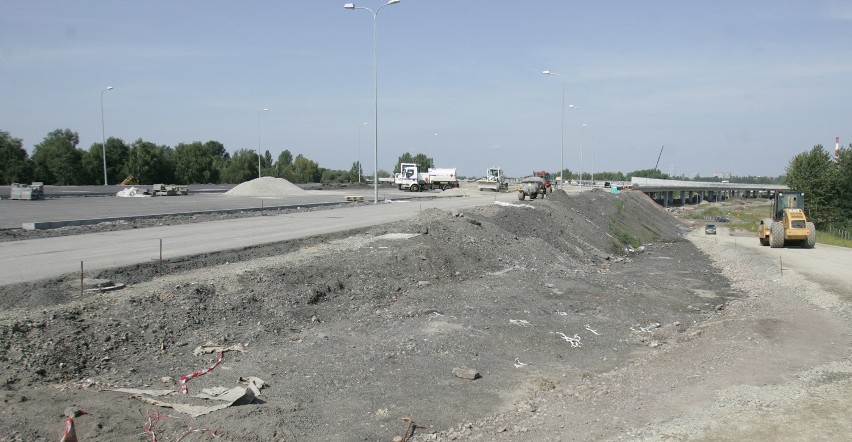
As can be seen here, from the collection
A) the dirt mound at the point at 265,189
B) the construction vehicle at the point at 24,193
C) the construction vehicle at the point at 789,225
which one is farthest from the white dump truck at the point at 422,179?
the construction vehicle at the point at 789,225

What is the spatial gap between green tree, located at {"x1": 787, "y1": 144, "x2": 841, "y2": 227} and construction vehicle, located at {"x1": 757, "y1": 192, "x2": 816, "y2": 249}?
4654cm

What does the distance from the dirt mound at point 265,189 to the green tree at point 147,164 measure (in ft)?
120

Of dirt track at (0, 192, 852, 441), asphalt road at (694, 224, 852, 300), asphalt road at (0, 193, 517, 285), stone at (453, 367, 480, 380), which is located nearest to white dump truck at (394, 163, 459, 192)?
asphalt road at (694, 224, 852, 300)

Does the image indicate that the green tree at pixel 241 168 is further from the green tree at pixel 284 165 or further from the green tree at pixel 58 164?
the green tree at pixel 58 164

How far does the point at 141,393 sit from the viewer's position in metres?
7.80

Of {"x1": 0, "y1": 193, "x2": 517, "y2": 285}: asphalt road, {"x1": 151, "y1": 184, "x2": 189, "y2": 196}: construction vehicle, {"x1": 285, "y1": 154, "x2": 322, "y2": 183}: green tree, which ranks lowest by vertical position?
{"x1": 0, "y1": 193, "x2": 517, "y2": 285}: asphalt road

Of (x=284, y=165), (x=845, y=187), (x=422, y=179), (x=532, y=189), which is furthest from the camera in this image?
(x=284, y=165)

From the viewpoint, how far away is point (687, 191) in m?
138

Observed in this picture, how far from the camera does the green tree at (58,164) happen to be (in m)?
74.3

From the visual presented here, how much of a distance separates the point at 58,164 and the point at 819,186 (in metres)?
89.4

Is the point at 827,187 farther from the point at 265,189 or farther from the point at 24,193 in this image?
the point at 24,193

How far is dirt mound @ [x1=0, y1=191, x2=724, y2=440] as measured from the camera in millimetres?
7730

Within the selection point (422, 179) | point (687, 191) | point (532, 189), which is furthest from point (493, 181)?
point (687, 191)

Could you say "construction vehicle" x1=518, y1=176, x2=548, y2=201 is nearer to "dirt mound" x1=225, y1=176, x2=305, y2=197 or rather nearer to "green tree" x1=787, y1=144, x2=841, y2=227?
"dirt mound" x1=225, y1=176, x2=305, y2=197
